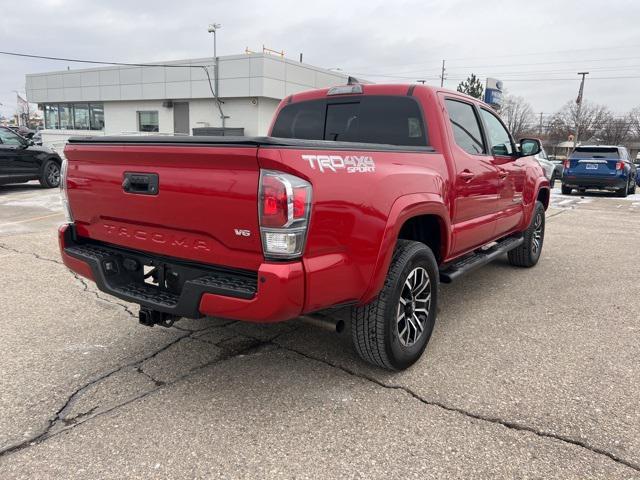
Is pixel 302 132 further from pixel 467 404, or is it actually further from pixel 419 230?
pixel 467 404

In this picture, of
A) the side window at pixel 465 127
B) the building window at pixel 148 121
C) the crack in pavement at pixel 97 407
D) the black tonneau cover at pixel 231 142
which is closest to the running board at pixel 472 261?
the side window at pixel 465 127

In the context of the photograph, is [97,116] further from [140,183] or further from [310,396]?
[310,396]

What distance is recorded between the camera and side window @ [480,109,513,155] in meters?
4.81

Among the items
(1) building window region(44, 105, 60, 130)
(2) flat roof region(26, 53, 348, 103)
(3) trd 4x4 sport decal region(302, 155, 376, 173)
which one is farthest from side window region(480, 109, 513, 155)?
(1) building window region(44, 105, 60, 130)

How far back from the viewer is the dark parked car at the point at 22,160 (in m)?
12.0

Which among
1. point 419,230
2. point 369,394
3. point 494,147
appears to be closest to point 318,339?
point 369,394

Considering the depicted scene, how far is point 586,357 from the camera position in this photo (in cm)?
360

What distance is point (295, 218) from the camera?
2359 millimetres

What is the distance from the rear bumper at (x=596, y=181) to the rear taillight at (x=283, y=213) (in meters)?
16.1

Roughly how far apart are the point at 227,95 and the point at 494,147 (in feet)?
82.6

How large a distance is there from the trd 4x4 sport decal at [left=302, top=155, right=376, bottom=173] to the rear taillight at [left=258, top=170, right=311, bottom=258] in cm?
14

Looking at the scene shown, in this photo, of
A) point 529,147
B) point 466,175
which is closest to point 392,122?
point 466,175

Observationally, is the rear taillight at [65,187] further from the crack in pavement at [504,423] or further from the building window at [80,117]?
the building window at [80,117]

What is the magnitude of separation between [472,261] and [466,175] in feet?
2.79
